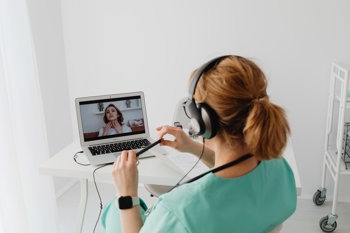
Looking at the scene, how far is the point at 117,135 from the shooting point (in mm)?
1608

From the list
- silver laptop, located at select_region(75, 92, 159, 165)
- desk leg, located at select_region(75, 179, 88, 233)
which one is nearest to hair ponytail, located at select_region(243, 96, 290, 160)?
silver laptop, located at select_region(75, 92, 159, 165)

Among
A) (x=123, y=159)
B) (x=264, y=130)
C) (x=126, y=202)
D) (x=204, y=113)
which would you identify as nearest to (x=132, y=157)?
(x=123, y=159)

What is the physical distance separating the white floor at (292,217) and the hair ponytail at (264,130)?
1441mm

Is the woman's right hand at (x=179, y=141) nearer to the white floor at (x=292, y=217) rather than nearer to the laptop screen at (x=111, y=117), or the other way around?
the laptop screen at (x=111, y=117)

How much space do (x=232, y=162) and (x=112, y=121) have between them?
813mm

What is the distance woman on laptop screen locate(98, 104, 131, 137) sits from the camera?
5.19 ft

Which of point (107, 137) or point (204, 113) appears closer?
point (204, 113)

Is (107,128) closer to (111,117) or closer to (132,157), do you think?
(111,117)

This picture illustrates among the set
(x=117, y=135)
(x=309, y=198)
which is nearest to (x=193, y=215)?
(x=117, y=135)

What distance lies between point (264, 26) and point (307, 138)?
2.46 feet

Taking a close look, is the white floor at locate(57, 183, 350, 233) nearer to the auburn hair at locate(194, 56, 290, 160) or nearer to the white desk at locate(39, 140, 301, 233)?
the white desk at locate(39, 140, 301, 233)

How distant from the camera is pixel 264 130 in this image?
83 cm

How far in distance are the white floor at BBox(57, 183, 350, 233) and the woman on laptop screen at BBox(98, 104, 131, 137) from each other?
84 cm

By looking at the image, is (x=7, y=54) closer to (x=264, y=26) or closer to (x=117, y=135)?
(x=117, y=135)
